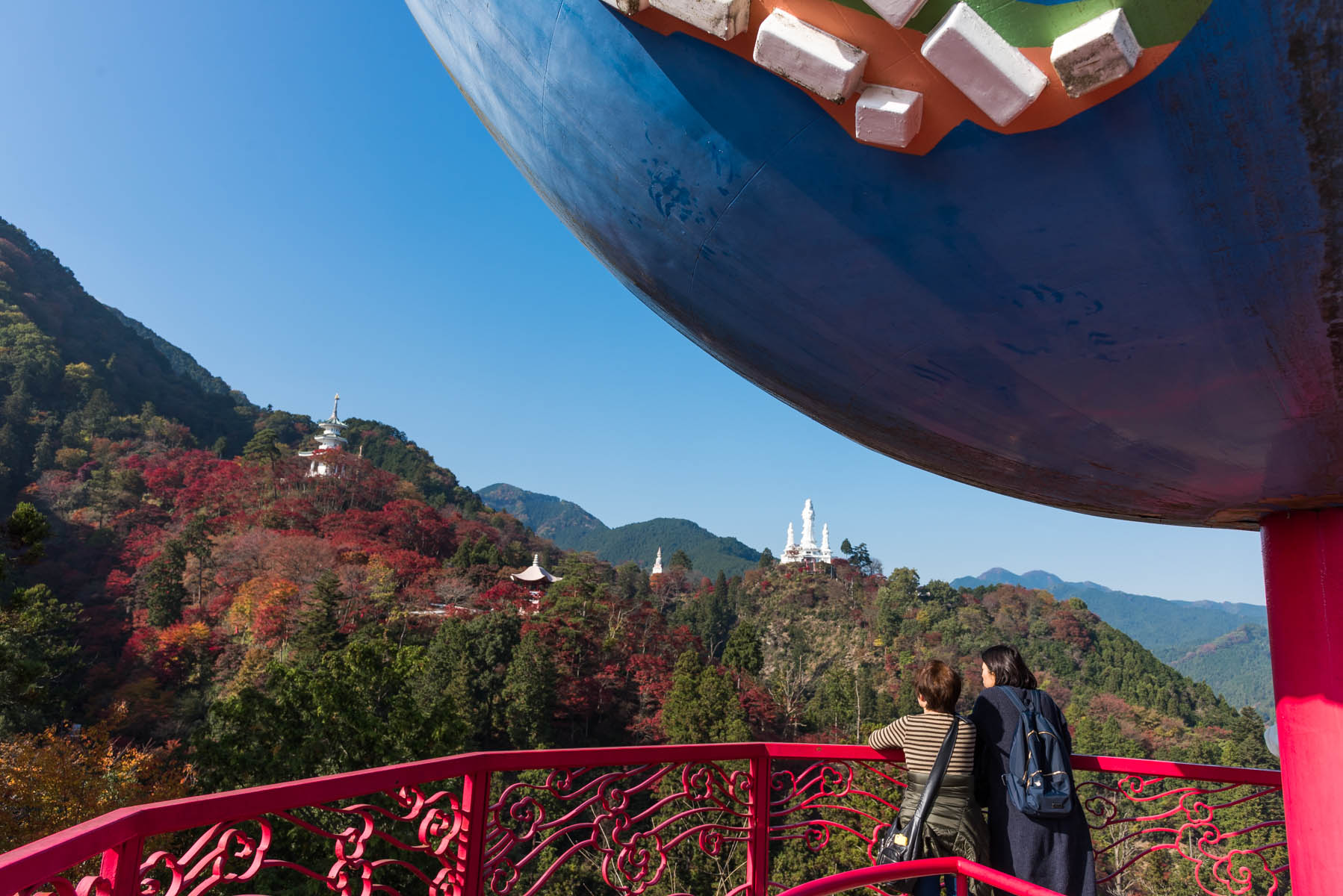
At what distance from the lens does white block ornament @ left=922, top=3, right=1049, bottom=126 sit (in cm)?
76

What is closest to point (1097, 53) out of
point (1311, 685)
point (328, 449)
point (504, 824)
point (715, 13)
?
point (715, 13)

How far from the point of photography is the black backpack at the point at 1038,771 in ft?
7.13

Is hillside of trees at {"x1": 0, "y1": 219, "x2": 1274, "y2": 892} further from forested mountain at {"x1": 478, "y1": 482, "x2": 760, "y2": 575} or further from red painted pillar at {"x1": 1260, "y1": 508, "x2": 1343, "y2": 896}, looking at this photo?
forested mountain at {"x1": 478, "y1": 482, "x2": 760, "y2": 575}

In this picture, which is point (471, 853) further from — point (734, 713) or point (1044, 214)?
point (734, 713)

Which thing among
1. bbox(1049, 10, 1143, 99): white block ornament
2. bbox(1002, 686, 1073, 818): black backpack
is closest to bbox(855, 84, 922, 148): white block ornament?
bbox(1049, 10, 1143, 99): white block ornament

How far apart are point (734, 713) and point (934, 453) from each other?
29.0m

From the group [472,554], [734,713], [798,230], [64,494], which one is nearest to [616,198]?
[798,230]

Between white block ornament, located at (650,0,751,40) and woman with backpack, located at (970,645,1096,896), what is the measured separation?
2162 mm

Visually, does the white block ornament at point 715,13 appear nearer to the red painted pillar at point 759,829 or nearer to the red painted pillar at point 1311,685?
the red painted pillar at point 1311,685

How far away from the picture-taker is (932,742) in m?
2.45

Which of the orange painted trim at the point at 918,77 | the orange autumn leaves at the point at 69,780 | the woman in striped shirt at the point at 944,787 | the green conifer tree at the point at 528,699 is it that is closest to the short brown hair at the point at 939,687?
the woman in striped shirt at the point at 944,787

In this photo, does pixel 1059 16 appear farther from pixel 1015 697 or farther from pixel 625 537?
pixel 625 537

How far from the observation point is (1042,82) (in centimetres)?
76

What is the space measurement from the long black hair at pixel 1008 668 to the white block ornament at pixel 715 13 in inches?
85.5
